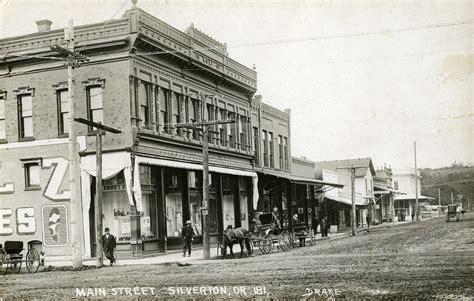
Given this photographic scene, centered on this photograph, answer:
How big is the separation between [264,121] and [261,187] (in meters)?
4.58

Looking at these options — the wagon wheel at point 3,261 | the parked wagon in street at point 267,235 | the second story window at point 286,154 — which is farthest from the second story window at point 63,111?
the second story window at point 286,154

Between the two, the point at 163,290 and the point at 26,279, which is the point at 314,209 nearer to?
the point at 26,279

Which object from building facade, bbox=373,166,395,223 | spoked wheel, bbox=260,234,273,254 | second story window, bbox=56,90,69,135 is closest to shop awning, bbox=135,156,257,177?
second story window, bbox=56,90,69,135

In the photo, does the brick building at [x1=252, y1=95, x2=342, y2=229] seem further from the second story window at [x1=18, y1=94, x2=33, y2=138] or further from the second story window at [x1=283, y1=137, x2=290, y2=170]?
the second story window at [x1=18, y1=94, x2=33, y2=138]

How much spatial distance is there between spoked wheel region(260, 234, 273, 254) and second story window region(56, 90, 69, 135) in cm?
928

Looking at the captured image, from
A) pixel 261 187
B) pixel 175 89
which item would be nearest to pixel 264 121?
pixel 261 187

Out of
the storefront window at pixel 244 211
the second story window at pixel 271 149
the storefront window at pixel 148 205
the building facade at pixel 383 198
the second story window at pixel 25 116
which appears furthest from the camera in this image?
the building facade at pixel 383 198

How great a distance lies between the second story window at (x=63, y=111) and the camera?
25734 mm

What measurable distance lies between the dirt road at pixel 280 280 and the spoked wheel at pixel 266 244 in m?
6.07

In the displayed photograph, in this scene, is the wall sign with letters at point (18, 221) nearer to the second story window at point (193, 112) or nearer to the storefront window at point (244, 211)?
the second story window at point (193, 112)

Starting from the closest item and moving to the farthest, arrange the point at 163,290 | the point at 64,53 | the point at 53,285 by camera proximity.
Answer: the point at 163,290 → the point at 53,285 → the point at 64,53

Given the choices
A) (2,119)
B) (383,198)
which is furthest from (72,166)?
(383,198)

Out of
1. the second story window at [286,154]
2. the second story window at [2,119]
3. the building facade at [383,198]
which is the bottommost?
the building facade at [383,198]

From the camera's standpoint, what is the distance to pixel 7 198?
26188 mm
